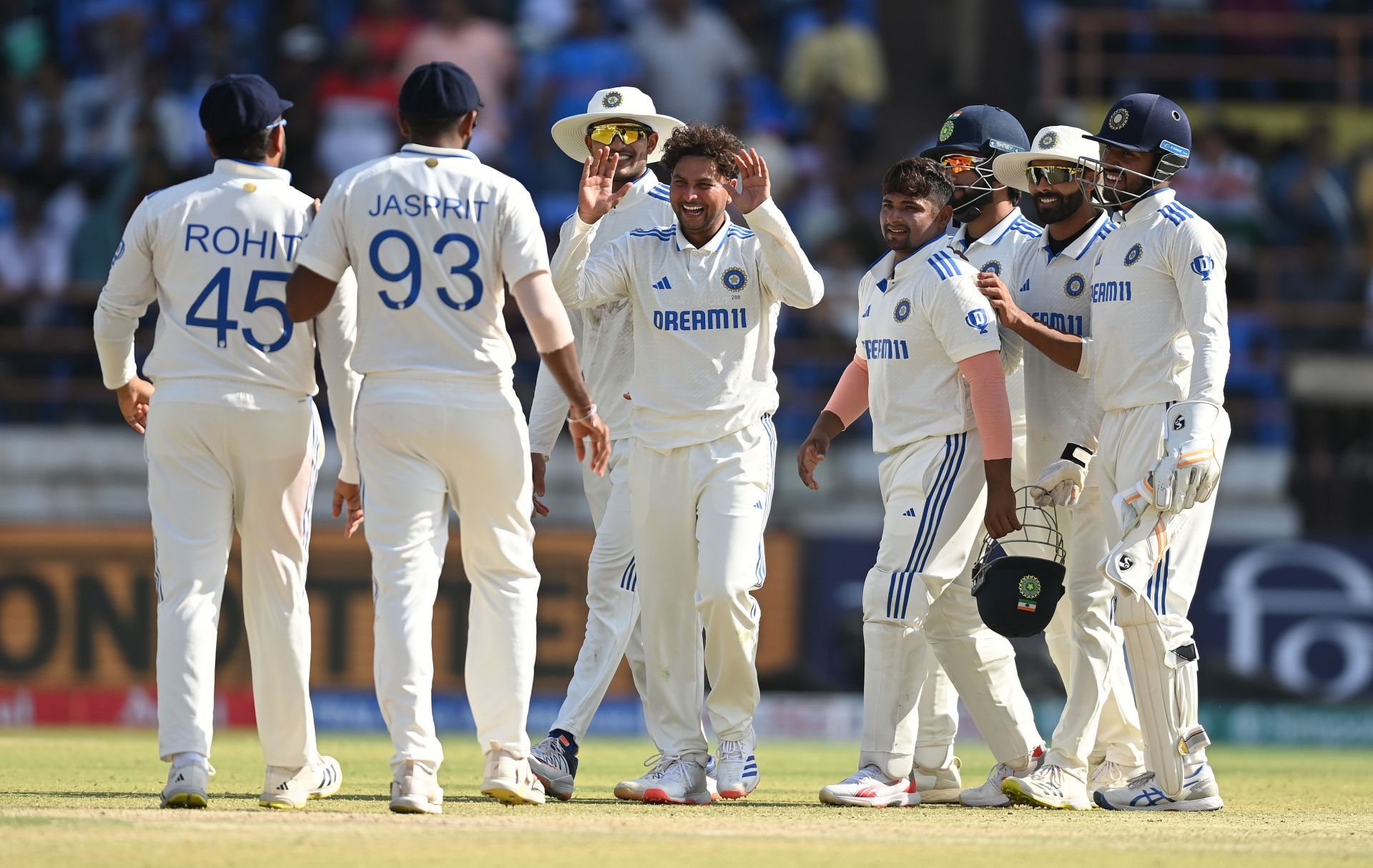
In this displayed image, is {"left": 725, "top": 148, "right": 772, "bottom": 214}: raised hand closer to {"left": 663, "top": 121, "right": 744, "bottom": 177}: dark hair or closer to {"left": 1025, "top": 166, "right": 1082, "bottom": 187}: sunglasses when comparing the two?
{"left": 663, "top": 121, "right": 744, "bottom": 177}: dark hair

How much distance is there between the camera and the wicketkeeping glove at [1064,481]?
732 centimetres

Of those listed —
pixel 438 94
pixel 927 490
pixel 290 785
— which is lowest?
pixel 290 785

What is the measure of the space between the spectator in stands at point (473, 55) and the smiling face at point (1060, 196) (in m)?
9.50

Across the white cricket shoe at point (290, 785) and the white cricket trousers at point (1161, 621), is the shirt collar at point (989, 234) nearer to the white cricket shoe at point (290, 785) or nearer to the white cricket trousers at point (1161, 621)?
the white cricket trousers at point (1161, 621)

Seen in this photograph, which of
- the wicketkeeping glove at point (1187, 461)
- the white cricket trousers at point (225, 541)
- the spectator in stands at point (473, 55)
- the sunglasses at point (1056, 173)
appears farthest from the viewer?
the spectator in stands at point (473, 55)

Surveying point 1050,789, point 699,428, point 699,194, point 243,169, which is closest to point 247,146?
point 243,169

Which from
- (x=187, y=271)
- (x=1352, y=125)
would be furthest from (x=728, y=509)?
(x=1352, y=125)

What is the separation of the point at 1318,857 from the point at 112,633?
951 centimetres

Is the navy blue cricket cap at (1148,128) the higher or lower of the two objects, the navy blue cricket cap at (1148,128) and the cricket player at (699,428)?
the higher

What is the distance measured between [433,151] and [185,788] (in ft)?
7.26

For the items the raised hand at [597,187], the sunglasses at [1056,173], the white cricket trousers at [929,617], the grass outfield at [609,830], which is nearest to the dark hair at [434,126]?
the raised hand at [597,187]

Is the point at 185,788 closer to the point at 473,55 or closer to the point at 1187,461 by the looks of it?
the point at 1187,461

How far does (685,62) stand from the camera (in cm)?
1700

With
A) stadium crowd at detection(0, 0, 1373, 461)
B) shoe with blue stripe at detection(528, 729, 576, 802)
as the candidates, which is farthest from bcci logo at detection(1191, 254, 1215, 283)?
stadium crowd at detection(0, 0, 1373, 461)
